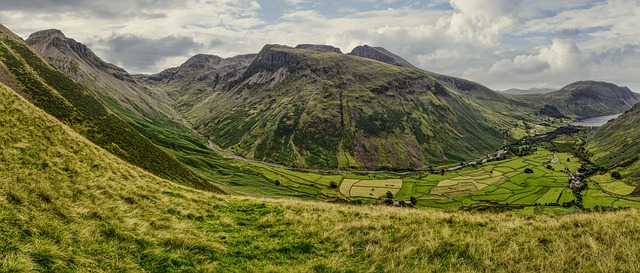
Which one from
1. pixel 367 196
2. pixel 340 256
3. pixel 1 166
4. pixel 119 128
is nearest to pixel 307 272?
pixel 340 256

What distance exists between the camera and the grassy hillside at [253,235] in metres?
13.3

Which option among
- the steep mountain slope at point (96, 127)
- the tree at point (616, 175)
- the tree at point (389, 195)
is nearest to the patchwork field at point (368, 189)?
the tree at point (389, 195)

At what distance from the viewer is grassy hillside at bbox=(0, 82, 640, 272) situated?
524 inches

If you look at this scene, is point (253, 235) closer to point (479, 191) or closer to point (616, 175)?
point (479, 191)

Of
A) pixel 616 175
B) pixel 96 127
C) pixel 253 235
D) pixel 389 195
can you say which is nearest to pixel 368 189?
pixel 389 195

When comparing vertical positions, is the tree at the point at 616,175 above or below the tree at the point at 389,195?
above

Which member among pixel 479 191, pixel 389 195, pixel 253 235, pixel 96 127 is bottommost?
pixel 389 195

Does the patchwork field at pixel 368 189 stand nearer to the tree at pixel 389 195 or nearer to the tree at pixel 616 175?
the tree at pixel 389 195

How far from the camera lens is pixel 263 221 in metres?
20.8

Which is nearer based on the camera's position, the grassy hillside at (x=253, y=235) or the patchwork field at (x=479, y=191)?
the grassy hillside at (x=253, y=235)

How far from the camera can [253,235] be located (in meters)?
18.5

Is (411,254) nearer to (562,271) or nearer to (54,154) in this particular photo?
(562,271)

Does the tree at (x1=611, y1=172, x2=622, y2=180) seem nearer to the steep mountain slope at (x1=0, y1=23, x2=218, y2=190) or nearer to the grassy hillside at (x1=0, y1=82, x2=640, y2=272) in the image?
the steep mountain slope at (x1=0, y1=23, x2=218, y2=190)

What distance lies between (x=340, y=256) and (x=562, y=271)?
9.25m
